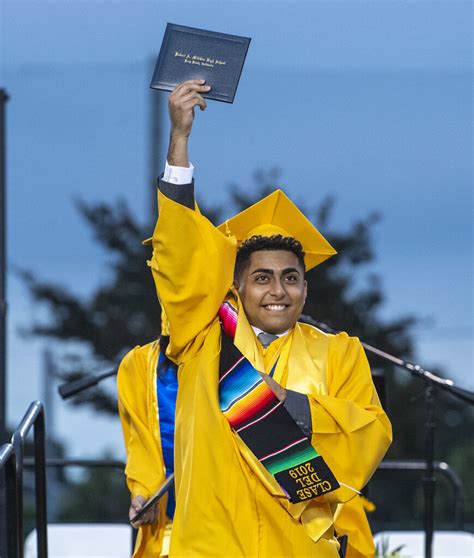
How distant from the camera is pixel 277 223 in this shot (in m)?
3.83

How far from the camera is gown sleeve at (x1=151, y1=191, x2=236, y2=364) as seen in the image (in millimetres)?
3447

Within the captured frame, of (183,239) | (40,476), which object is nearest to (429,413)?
(40,476)

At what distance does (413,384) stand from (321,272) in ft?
2.93

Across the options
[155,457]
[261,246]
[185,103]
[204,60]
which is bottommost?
[155,457]

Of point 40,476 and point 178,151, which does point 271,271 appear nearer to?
point 178,151

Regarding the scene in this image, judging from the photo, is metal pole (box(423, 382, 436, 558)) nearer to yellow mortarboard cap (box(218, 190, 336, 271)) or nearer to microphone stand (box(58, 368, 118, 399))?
yellow mortarboard cap (box(218, 190, 336, 271))

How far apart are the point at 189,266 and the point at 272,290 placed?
31cm

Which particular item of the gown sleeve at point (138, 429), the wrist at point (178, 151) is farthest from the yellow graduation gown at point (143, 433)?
the wrist at point (178, 151)

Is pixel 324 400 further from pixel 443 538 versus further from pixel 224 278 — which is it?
pixel 443 538

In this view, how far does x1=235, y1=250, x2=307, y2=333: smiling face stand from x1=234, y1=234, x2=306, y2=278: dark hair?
0.01 metres

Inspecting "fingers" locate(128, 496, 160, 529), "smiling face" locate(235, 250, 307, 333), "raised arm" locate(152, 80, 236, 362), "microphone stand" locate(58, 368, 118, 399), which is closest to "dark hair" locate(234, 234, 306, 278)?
"smiling face" locate(235, 250, 307, 333)

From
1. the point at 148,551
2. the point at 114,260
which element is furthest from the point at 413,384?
the point at 148,551

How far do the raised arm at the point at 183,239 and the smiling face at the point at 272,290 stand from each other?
183 millimetres

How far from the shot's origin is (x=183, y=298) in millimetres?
3488
